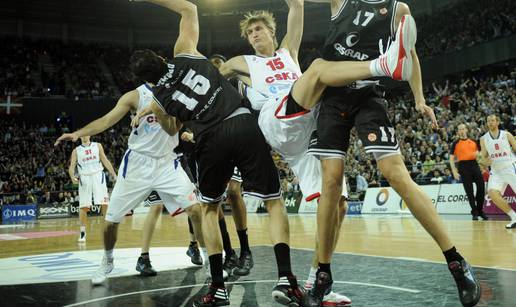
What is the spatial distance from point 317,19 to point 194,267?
31020 mm

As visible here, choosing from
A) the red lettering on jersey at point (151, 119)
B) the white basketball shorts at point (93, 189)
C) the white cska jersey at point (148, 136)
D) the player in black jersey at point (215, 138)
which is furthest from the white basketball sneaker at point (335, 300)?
the white basketball shorts at point (93, 189)

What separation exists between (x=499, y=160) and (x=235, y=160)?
732 centimetres

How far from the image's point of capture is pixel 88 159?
1066 cm

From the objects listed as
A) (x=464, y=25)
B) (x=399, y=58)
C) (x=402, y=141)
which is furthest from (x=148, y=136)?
(x=464, y=25)

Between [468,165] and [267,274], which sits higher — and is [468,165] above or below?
above

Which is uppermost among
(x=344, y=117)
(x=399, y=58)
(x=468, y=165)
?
(x=399, y=58)

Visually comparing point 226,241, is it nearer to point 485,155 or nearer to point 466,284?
point 466,284

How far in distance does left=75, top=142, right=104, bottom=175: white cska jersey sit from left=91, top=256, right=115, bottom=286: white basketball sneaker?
6.18 metres

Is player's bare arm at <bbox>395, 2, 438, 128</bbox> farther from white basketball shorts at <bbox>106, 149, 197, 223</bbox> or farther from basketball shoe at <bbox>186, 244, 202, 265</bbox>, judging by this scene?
basketball shoe at <bbox>186, 244, 202, 265</bbox>

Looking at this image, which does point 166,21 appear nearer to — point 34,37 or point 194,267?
point 34,37

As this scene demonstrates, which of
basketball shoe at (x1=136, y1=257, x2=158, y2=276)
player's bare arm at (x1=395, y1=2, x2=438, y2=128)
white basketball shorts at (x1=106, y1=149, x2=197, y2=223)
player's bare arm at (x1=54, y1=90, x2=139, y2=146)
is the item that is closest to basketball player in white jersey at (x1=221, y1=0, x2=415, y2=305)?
player's bare arm at (x1=395, y1=2, x2=438, y2=128)

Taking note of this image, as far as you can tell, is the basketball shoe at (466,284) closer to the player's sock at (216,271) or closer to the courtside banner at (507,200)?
the player's sock at (216,271)

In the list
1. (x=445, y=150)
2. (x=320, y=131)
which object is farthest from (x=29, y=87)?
(x=320, y=131)

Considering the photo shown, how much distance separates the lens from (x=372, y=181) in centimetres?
1653
